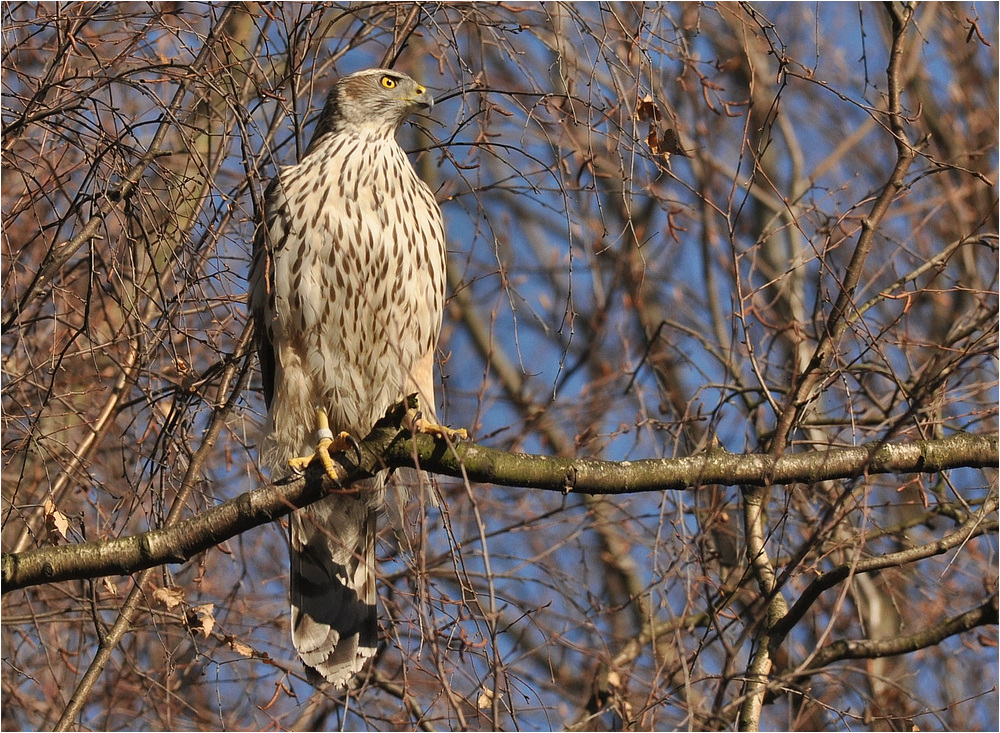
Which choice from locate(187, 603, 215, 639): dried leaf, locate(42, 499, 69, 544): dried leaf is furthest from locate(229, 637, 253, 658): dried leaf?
locate(42, 499, 69, 544): dried leaf

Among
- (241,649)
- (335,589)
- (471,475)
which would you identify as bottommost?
(241,649)

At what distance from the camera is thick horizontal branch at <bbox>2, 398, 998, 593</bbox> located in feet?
10.5

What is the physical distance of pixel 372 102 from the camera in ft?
14.9

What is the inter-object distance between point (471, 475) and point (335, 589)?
4.70ft

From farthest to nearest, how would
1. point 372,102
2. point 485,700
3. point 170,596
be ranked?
point 372,102 → point 170,596 → point 485,700

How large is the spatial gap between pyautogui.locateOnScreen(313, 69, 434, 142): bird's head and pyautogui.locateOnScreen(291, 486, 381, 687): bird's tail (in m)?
1.36

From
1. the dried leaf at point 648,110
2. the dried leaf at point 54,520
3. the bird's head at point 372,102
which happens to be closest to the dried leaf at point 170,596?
the dried leaf at point 54,520

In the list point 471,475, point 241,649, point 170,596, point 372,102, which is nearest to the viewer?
point 471,475

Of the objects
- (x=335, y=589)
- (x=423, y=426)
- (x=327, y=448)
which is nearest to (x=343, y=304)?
(x=327, y=448)

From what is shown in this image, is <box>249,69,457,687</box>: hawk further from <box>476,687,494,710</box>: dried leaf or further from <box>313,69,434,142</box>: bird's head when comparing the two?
<box>476,687,494,710</box>: dried leaf

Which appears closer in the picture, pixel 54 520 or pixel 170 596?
pixel 54 520

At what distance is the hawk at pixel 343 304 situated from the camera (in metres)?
4.13

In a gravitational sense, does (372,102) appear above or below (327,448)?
above

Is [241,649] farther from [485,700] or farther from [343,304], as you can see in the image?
[343,304]
